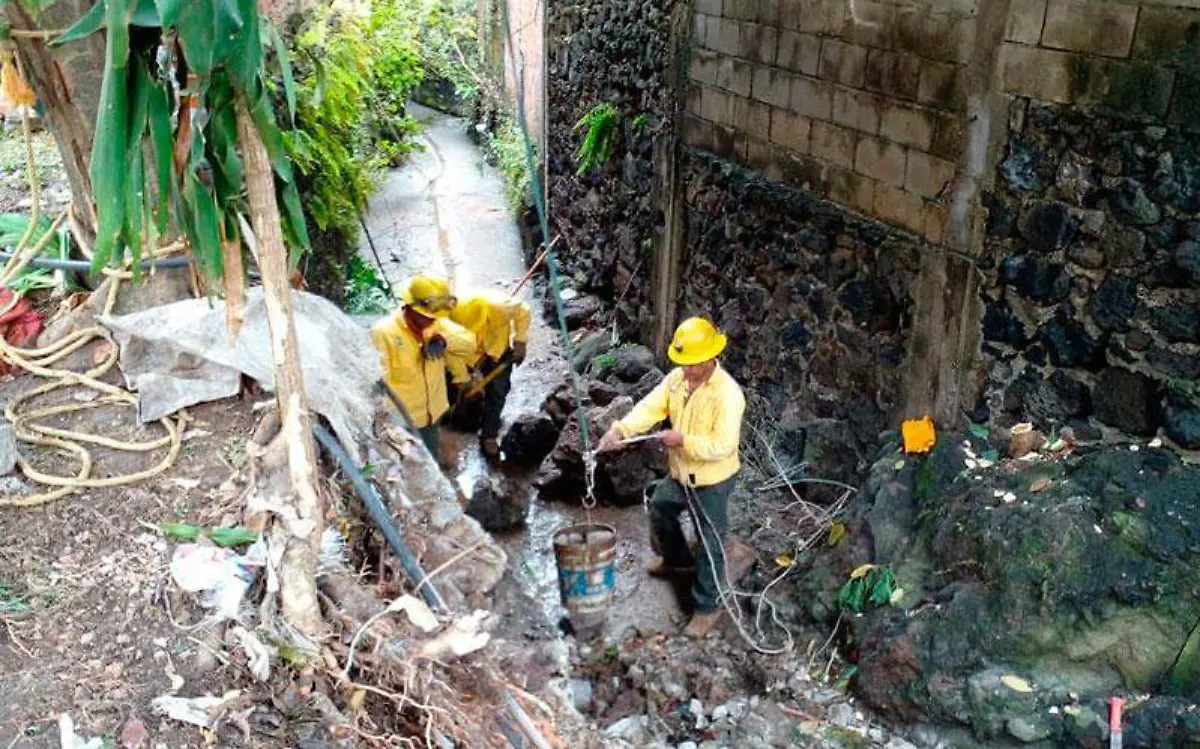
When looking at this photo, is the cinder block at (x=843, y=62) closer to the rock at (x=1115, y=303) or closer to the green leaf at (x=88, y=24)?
the rock at (x=1115, y=303)

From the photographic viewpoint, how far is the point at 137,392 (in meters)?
3.77

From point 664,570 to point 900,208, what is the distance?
2421mm

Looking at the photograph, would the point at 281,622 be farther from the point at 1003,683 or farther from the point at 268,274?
the point at 1003,683

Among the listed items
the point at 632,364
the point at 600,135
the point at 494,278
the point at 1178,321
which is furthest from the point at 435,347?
the point at 494,278

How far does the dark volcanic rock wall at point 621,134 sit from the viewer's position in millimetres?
7629

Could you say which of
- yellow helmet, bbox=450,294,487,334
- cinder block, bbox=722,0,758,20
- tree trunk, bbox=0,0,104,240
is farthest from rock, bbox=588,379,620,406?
tree trunk, bbox=0,0,104,240

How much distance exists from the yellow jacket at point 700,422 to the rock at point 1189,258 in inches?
76.4

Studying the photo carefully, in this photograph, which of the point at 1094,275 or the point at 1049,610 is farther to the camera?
the point at 1094,275

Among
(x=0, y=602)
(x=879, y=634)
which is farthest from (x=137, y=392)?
(x=879, y=634)

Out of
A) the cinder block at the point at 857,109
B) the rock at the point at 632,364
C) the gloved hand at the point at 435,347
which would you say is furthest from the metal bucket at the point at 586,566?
the rock at the point at 632,364

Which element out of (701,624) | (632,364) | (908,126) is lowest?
(701,624)

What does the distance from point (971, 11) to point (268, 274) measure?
3.54 m

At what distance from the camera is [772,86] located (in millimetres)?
6066

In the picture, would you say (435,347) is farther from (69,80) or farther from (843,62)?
(843,62)
